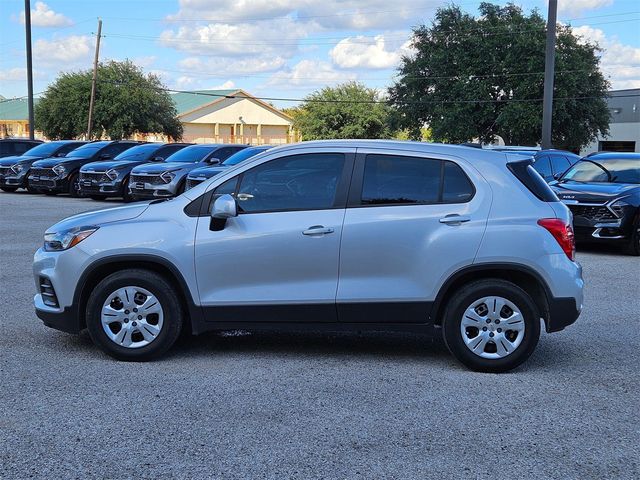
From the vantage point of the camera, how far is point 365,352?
6.32 m

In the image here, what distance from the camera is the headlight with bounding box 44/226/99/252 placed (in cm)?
586

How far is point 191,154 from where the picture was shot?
20.6m

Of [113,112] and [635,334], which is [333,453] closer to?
[635,334]

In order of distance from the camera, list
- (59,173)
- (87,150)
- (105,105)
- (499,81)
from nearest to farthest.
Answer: (59,173), (87,150), (499,81), (105,105)

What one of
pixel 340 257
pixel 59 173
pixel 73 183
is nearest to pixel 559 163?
pixel 340 257

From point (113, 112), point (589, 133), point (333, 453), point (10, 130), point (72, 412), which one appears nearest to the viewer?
point (333, 453)

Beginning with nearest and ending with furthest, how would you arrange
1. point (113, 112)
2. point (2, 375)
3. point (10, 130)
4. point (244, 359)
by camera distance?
point (2, 375)
point (244, 359)
point (113, 112)
point (10, 130)

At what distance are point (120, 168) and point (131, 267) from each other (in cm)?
1521

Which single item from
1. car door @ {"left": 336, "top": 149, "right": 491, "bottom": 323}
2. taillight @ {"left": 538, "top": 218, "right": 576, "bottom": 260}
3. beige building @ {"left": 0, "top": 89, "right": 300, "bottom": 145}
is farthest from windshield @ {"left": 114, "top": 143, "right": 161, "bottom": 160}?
beige building @ {"left": 0, "top": 89, "right": 300, "bottom": 145}

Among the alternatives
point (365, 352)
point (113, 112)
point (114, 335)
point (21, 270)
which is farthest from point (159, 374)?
point (113, 112)

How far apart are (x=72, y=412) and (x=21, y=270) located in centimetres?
577

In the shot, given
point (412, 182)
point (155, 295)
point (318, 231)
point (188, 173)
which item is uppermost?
point (412, 182)

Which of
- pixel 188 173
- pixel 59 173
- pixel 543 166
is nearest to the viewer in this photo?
pixel 543 166

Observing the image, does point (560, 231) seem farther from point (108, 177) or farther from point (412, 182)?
point (108, 177)
